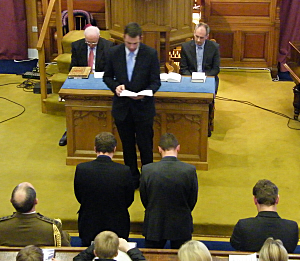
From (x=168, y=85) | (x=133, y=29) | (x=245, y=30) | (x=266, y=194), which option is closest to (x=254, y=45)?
(x=245, y=30)

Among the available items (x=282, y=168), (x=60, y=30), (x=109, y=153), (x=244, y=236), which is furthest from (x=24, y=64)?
(x=244, y=236)

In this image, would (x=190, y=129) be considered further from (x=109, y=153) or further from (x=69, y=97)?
(x=109, y=153)

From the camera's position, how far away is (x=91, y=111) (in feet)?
20.8

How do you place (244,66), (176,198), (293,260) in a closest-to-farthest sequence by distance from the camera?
(293,260) < (176,198) < (244,66)

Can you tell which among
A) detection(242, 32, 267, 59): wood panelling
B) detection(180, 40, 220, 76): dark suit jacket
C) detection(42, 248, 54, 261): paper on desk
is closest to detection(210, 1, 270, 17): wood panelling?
detection(242, 32, 267, 59): wood panelling

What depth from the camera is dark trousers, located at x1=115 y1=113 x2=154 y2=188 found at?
5570 millimetres

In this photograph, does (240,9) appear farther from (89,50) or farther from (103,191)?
(103,191)

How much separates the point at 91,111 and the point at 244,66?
4.44m

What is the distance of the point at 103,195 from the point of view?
14.3 ft

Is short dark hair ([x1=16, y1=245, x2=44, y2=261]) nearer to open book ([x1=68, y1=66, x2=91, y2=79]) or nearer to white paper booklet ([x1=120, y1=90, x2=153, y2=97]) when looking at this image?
white paper booklet ([x1=120, y1=90, x2=153, y2=97])

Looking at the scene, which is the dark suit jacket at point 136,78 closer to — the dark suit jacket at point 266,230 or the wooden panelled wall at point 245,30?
the dark suit jacket at point 266,230

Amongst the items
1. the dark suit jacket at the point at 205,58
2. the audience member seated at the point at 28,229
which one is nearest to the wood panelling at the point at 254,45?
the dark suit jacket at the point at 205,58

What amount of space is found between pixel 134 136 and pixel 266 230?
7.09 ft

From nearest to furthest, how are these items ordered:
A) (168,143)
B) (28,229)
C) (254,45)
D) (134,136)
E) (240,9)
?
(28,229)
(168,143)
(134,136)
(240,9)
(254,45)
